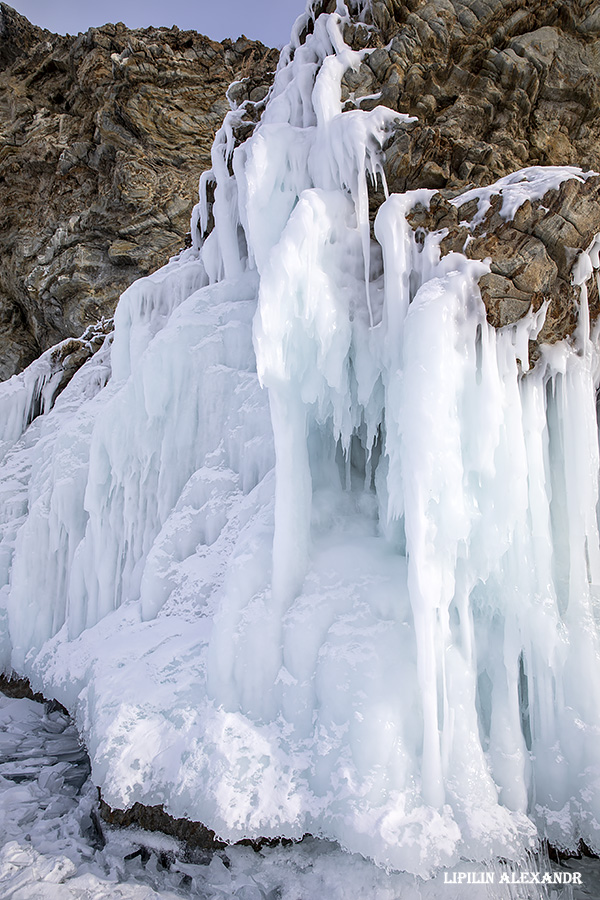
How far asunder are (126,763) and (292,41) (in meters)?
9.70

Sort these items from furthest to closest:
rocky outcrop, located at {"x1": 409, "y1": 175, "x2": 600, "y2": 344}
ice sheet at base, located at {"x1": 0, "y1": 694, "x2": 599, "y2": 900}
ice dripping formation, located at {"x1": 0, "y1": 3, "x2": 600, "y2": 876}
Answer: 1. rocky outcrop, located at {"x1": 409, "y1": 175, "x2": 600, "y2": 344}
2. ice dripping formation, located at {"x1": 0, "y1": 3, "x2": 600, "y2": 876}
3. ice sheet at base, located at {"x1": 0, "y1": 694, "x2": 599, "y2": 900}

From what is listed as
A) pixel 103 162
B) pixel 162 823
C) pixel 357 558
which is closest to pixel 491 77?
pixel 357 558

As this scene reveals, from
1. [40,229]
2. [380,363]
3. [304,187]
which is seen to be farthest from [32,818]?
[40,229]

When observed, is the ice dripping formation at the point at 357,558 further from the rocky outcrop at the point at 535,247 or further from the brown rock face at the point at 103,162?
the brown rock face at the point at 103,162

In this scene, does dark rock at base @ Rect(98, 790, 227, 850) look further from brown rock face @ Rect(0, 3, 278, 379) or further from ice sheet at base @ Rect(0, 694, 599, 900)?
brown rock face @ Rect(0, 3, 278, 379)

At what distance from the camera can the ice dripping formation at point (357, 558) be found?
414cm

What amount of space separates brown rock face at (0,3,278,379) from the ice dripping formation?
1090 centimetres

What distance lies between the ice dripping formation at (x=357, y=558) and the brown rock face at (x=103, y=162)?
35.8ft

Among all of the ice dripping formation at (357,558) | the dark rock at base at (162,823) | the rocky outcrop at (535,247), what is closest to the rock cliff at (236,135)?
the rocky outcrop at (535,247)

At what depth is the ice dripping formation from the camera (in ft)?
13.6

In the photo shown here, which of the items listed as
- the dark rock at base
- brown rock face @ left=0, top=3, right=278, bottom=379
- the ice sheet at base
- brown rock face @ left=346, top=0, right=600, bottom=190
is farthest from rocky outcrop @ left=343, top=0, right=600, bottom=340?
brown rock face @ left=0, top=3, right=278, bottom=379

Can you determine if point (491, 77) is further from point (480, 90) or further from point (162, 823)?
point (162, 823)

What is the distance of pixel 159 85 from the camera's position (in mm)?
16078

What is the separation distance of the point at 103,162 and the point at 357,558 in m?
17.2
